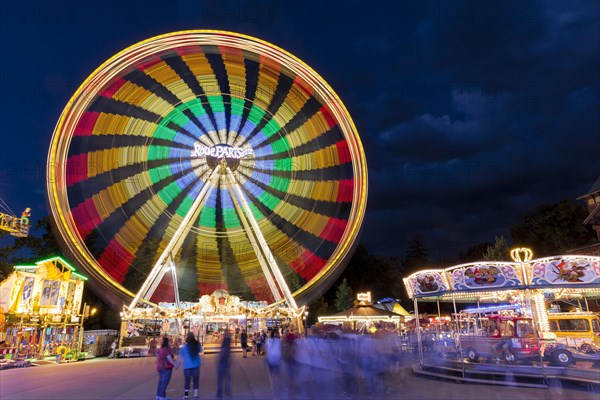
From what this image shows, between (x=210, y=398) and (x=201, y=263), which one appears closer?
(x=210, y=398)

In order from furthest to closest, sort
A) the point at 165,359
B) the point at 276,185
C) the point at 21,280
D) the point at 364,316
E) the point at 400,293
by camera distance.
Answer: the point at 400,293, the point at 364,316, the point at 276,185, the point at 21,280, the point at 165,359

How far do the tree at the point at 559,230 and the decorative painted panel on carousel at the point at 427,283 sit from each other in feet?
95.0

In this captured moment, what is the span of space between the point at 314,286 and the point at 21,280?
493 inches

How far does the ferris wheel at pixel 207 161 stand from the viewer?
17625 millimetres

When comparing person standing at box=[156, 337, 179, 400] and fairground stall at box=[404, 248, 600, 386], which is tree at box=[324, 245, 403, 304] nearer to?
fairground stall at box=[404, 248, 600, 386]

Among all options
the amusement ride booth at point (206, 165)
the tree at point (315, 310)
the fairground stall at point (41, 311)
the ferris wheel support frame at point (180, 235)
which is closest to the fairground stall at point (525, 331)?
the amusement ride booth at point (206, 165)

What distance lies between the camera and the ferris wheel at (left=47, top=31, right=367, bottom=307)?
57.8ft

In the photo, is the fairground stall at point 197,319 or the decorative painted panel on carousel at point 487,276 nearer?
the decorative painted panel on carousel at point 487,276

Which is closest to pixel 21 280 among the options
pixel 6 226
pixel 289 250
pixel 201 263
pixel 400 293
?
pixel 6 226

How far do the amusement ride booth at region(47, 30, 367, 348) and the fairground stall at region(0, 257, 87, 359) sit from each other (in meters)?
2.16

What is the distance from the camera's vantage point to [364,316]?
24484 millimetres

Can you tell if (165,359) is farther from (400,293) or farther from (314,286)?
(400,293)

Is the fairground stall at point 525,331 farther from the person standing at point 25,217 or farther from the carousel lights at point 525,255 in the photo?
the person standing at point 25,217

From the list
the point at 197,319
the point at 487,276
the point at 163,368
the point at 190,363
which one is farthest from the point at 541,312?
the point at 197,319
